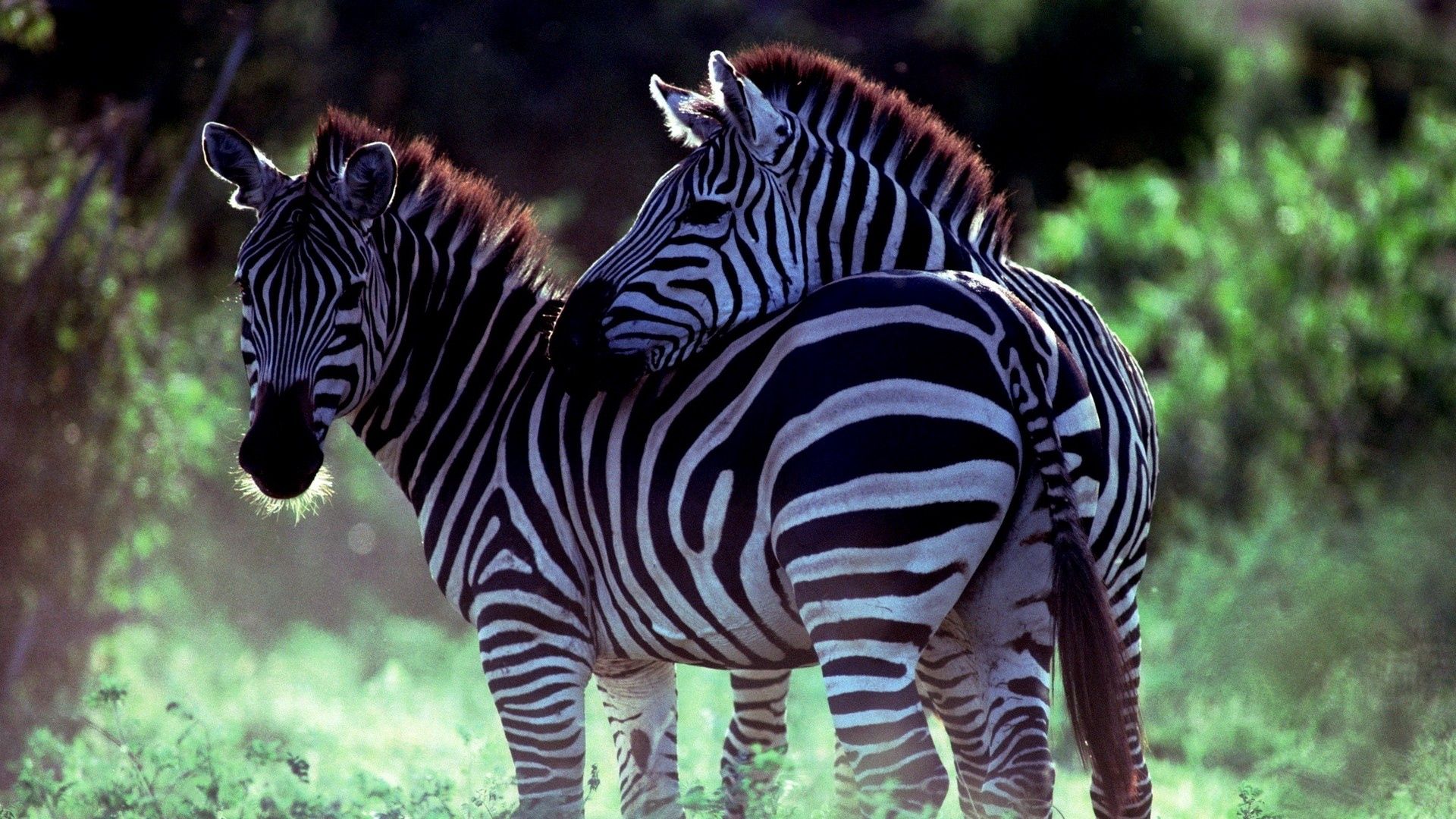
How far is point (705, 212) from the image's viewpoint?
439cm

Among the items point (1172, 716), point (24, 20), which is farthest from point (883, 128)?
point (1172, 716)

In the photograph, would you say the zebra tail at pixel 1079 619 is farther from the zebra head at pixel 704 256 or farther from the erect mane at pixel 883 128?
the erect mane at pixel 883 128

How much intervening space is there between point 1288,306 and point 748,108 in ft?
32.7

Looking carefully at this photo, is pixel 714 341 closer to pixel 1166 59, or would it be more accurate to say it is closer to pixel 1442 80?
pixel 1166 59

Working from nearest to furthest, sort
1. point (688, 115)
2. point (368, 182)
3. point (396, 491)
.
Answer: point (368, 182)
point (688, 115)
point (396, 491)

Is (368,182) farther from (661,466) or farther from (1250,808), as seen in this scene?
(1250,808)

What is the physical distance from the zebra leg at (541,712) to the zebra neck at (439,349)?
0.65 metres

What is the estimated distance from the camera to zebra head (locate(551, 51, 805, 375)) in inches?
166

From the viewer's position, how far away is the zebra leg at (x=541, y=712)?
4.29 meters

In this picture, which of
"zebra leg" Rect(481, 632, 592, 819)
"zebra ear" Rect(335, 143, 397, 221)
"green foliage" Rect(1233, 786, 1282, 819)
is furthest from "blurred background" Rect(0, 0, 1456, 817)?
"zebra ear" Rect(335, 143, 397, 221)

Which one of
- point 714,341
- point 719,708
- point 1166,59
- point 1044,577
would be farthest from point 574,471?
point 1166,59

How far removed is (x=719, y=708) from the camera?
28.5 feet

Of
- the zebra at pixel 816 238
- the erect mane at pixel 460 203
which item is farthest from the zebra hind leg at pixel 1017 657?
the erect mane at pixel 460 203

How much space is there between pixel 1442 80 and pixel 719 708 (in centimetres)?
3123
